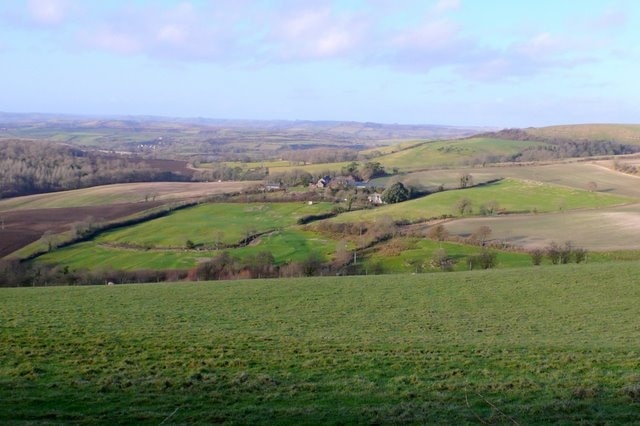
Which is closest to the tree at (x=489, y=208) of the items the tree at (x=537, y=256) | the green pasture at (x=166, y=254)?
the tree at (x=537, y=256)

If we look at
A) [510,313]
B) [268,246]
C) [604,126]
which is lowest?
[268,246]

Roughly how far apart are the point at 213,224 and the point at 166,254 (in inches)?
450

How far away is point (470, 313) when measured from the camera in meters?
21.8

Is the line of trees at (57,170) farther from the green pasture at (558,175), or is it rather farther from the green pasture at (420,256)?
the green pasture at (420,256)

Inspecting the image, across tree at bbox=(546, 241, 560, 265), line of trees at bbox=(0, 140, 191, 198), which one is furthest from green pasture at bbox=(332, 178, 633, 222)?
line of trees at bbox=(0, 140, 191, 198)

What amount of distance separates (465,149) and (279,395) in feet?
388

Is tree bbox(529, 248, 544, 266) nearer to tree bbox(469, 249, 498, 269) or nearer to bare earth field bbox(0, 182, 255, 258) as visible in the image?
tree bbox(469, 249, 498, 269)

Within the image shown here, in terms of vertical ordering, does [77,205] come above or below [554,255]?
below

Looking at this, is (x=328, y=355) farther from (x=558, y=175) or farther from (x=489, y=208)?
(x=558, y=175)

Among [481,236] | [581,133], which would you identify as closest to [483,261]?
[481,236]

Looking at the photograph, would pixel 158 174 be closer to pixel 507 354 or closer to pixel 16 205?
pixel 16 205

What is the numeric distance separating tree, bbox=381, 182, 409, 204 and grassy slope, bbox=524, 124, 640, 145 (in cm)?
7957

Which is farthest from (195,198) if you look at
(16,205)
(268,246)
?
(268,246)

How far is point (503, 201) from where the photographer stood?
66.1 meters
